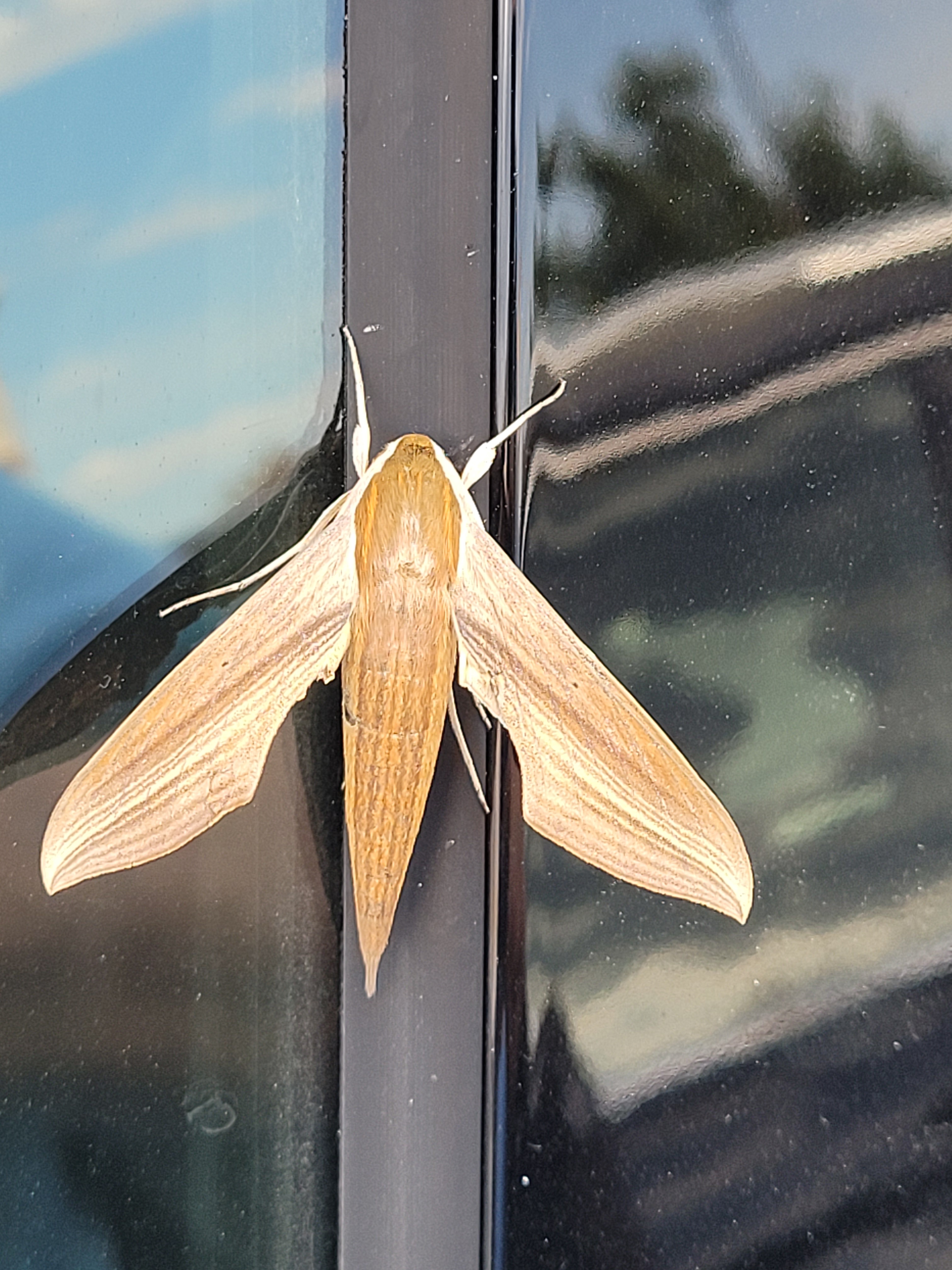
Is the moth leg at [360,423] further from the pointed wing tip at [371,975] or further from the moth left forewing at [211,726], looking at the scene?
→ the pointed wing tip at [371,975]

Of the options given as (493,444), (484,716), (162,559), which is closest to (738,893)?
(484,716)

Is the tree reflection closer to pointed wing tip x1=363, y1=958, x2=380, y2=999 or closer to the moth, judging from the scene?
the moth

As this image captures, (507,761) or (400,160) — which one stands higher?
(400,160)

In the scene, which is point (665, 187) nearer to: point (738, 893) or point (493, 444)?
point (493, 444)

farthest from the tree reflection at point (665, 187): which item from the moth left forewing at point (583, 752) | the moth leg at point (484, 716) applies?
the moth leg at point (484, 716)

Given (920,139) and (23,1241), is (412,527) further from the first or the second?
(23,1241)

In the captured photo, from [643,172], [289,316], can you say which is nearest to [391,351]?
[289,316]
